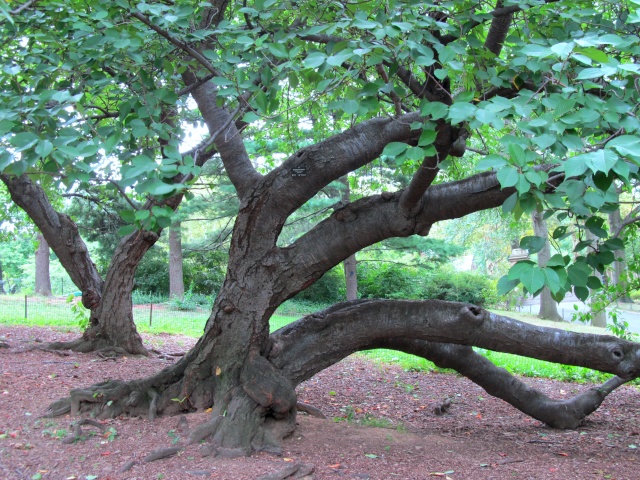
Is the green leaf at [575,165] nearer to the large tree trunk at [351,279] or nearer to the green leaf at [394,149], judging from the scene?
the green leaf at [394,149]

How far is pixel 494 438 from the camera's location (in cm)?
593

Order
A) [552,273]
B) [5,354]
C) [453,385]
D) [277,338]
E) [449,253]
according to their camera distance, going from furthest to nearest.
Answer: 1. [449,253]
2. [453,385]
3. [5,354]
4. [277,338]
5. [552,273]

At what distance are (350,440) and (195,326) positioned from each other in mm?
11957

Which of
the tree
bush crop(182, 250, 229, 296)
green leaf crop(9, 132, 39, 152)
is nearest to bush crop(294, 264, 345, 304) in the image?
bush crop(182, 250, 229, 296)

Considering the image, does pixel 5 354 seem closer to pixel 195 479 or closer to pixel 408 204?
pixel 195 479

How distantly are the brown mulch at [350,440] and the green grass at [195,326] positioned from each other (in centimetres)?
203

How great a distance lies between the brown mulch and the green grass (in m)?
2.03

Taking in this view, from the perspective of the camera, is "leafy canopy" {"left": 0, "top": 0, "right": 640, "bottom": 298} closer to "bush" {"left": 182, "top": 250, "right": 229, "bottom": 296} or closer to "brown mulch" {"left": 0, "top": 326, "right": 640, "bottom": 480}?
"brown mulch" {"left": 0, "top": 326, "right": 640, "bottom": 480}

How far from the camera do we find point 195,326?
16.5 metres

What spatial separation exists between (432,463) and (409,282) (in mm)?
19387

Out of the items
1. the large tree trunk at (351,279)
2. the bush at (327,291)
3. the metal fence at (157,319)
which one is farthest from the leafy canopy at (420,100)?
the bush at (327,291)

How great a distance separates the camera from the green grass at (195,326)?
10.4 meters

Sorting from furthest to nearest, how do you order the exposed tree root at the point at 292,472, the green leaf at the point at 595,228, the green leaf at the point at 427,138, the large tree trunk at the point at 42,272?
the large tree trunk at the point at 42,272
the exposed tree root at the point at 292,472
the green leaf at the point at 427,138
the green leaf at the point at 595,228

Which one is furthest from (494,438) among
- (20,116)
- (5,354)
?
(5,354)
